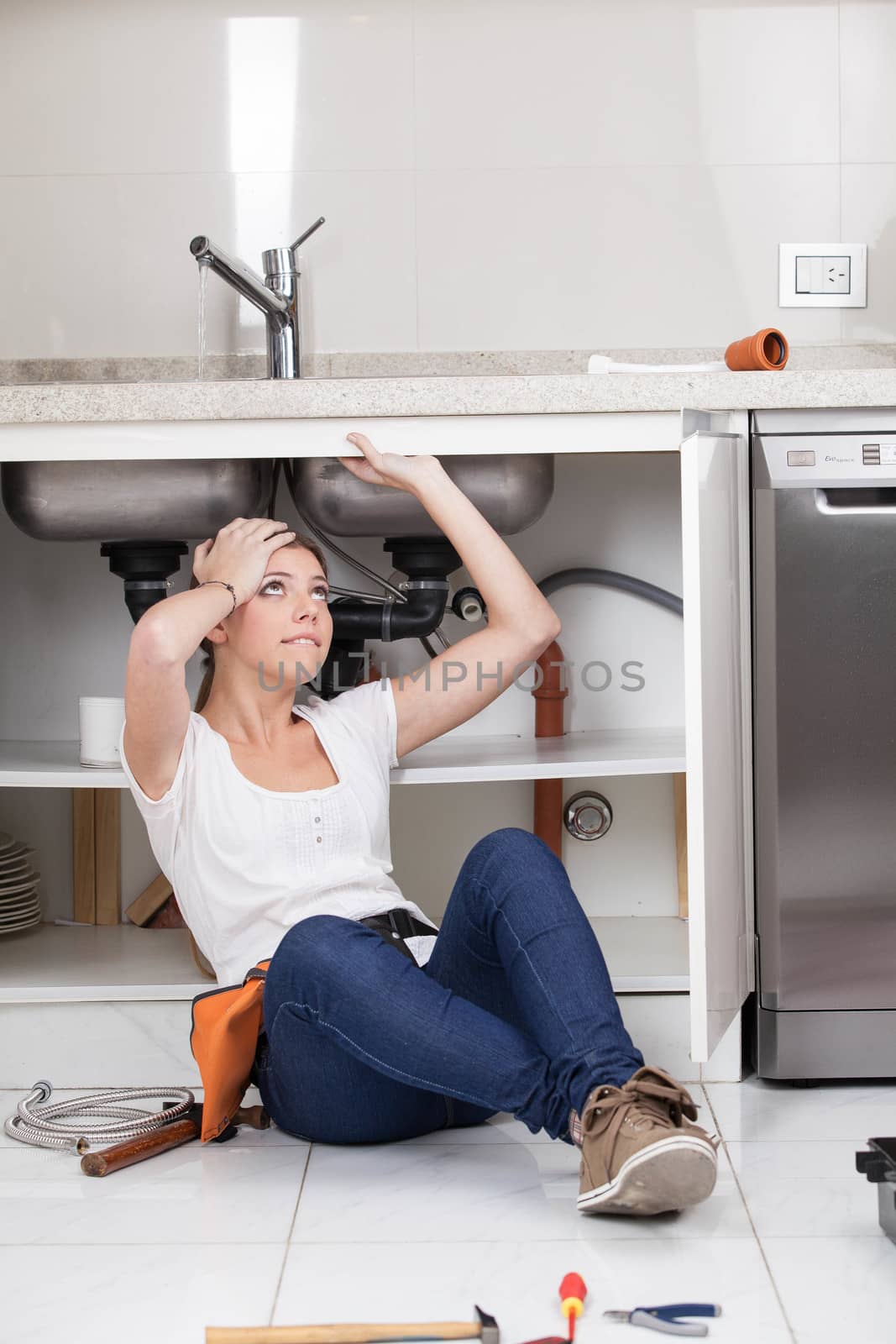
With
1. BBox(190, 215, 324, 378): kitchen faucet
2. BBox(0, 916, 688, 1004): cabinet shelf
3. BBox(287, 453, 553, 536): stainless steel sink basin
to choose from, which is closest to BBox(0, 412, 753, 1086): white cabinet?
BBox(0, 916, 688, 1004): cabinet shelf

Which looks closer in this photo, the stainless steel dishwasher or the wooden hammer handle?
the wooden hammer handle

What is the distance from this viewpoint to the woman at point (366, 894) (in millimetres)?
1309

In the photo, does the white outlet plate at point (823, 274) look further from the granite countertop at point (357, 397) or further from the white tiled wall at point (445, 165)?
the granite countertop at point (357, 397)

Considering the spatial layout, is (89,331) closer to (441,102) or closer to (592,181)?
(441,102)

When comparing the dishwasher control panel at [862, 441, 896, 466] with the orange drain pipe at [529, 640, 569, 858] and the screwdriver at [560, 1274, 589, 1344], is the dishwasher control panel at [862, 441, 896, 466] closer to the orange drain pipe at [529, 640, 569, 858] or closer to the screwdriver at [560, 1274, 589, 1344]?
the orange drain pipe at [529, 640, 569, 858]

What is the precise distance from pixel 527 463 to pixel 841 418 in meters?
0.41

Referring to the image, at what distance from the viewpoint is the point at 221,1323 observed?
112 centimetres

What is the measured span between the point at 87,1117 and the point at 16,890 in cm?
45

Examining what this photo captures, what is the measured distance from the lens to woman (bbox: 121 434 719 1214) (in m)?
1.31

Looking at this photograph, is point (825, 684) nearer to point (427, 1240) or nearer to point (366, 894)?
point (366, 894)

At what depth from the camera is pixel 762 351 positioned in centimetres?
165

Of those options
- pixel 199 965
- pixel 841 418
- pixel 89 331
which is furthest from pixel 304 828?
pixel 89 331

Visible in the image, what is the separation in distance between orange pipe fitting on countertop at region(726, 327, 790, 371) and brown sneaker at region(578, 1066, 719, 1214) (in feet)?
2.94

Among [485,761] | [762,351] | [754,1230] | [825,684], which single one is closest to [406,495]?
[485,761]
